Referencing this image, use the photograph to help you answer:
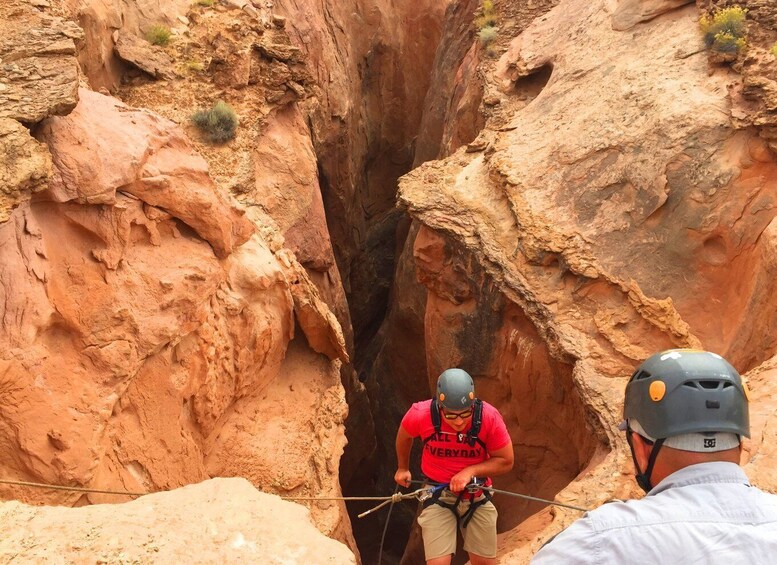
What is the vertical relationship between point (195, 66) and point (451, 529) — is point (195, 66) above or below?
above

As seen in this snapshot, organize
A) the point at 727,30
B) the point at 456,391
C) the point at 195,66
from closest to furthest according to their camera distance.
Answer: the point at 456,391
the point at 727,30
the point at 195,66

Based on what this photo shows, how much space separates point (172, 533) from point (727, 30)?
874cm

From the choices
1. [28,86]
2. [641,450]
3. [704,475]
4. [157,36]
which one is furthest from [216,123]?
[704,475]

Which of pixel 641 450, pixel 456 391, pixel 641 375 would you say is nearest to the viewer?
pixel 641 450

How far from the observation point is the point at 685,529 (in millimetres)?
1784

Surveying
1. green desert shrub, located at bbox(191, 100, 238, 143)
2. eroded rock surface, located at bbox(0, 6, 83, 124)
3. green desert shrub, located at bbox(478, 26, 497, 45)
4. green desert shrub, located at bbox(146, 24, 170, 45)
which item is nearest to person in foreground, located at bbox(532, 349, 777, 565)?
eroded rock surface, located at bbox(0, 6, 83, 124)

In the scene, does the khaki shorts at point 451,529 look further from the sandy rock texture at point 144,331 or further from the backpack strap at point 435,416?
the sandy rock texture at point 144,331

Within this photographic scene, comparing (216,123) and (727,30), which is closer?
(727,30)

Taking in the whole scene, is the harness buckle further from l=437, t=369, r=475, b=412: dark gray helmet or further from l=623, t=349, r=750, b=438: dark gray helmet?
l=623, t=349, r=750, b=438: dark gray helmet

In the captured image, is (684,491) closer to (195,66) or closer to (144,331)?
(144,331)

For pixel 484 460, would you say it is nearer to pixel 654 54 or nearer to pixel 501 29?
pixel 654 54

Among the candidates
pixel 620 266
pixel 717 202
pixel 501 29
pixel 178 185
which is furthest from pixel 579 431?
pixel 501 29

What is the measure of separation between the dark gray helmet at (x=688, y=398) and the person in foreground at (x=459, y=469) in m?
3.21

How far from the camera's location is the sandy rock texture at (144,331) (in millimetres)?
5031
